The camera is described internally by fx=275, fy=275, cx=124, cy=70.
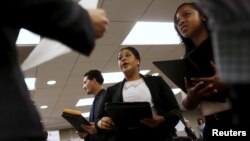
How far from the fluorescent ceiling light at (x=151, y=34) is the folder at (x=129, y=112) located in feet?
8.95

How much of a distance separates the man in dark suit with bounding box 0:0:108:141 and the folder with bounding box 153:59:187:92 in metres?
0.80

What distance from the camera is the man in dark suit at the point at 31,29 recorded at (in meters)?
0.60

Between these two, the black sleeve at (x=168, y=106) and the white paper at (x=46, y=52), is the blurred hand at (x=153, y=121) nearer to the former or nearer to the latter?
the black sleeve at (x=168, y=106)

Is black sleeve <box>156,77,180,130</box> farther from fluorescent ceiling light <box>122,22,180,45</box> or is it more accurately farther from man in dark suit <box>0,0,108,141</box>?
fluorescent ceiling light <box>122,22,180,45</box>

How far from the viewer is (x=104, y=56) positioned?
5.28 metres

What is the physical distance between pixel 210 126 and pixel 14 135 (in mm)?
946

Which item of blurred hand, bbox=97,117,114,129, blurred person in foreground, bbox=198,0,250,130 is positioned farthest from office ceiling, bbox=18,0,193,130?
blurred person in foreground, bbox=198,0,250,130

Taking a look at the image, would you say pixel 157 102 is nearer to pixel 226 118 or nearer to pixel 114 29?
pixel 226 118

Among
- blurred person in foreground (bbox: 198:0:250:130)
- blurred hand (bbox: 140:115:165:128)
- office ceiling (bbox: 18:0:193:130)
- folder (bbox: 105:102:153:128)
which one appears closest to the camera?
blurred person in foreground (bbox: 198:0:250:130)

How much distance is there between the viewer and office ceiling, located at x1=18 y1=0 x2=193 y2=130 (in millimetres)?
3777

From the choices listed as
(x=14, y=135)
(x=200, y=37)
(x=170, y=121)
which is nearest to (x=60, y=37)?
(x=14, y=135)

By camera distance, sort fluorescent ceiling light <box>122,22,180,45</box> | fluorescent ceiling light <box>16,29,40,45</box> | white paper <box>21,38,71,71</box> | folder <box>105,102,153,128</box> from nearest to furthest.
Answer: white paper <box>21,38,71,71</box>
folder <box>105,102,153,128</box>
fluorescent ceiling light <box>16,29,40,45</box>
fluorescent ceiling light <box>122,22,180,45</box>

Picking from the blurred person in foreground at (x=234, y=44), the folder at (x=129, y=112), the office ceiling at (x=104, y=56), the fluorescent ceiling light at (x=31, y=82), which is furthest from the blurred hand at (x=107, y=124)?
the fluorescent ceiling light at (x=31, y=82)

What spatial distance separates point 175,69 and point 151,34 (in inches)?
134
